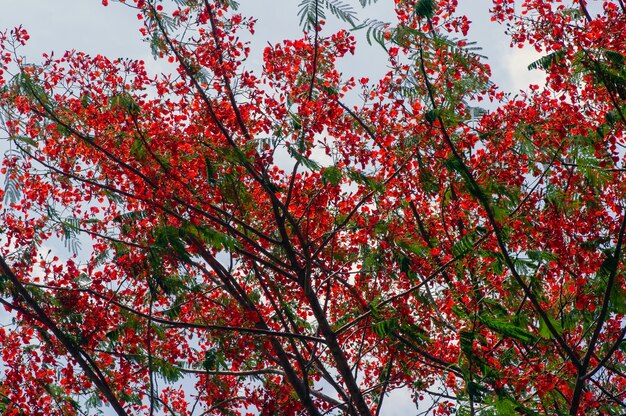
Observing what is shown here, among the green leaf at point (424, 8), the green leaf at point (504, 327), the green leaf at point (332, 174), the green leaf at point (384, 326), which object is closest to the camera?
the green leaf at point (424, 8)

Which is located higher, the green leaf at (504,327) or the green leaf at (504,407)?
the green leaf at (504,327)

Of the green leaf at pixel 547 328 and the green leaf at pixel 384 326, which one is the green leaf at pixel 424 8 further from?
the green leaf at pixel 547 328

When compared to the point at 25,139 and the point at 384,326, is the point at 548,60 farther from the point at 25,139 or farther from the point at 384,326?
the point at 25,139

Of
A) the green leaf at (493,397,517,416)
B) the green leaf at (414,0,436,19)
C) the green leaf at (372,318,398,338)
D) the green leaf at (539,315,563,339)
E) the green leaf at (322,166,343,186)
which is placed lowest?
the green leaf at (493,397,517,416)

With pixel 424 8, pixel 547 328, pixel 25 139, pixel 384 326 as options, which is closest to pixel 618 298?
pixel 547 328

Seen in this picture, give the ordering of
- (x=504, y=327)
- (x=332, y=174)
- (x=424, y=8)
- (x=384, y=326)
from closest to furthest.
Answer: (x=424, y=8) → (x=504, y=327) → (x=384, y=326) → (x=332, y=174)

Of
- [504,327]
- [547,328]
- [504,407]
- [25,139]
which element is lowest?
→ [504,407]

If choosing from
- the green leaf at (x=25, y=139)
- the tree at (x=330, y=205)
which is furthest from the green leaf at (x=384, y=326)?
the green leaf at (x=25, y=139)

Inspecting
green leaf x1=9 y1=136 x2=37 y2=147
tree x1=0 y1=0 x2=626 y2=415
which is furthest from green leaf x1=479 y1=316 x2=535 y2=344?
green leaf x1=9 y1=136 x2=37 y2=147

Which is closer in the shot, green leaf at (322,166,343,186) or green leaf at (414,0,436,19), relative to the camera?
green leaf at (414,0,436,19)

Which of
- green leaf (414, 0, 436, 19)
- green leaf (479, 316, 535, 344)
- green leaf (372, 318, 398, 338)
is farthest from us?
green leaf (372, 318, 398, 338)

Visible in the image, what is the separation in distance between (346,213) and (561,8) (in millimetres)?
3284

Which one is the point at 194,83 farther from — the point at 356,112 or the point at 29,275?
the point at 29,275

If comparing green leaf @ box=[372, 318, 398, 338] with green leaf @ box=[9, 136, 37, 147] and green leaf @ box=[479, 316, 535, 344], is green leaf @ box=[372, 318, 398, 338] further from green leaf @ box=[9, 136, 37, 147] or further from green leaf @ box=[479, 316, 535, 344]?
green leaf @ box=[9, 136, 37, 147]
